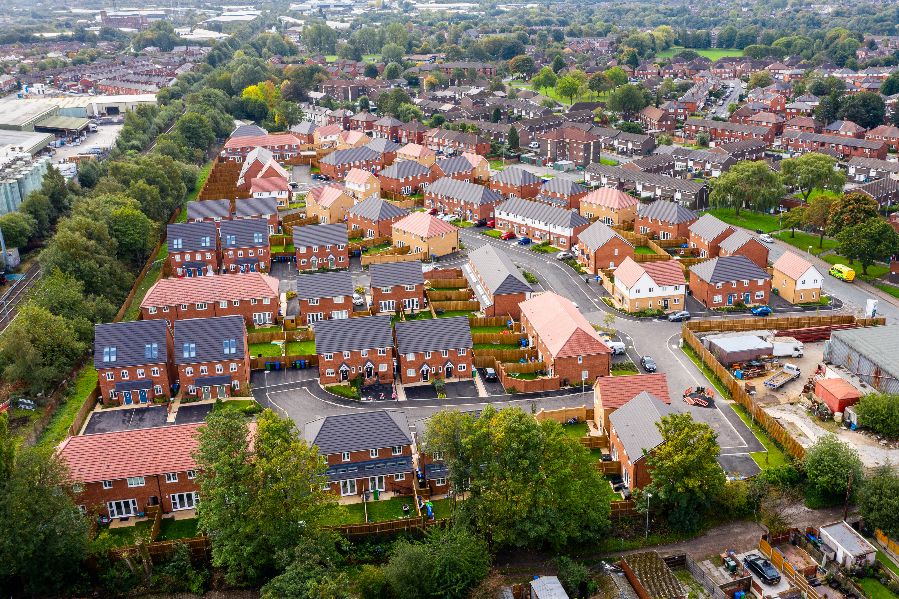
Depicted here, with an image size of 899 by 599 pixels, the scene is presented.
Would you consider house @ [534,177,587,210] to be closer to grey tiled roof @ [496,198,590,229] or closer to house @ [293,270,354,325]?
grey tiled roof @ [496,198,590,229]

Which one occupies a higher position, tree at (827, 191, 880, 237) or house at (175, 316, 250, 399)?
tree at (827, 191, 880, 237)

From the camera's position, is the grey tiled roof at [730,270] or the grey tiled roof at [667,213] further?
the grey tiled roof at [667,213]

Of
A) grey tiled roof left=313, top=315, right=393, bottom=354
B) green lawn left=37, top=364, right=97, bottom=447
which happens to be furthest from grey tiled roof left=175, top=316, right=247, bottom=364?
green lawn left=37, top=364, right=97, bottom=447

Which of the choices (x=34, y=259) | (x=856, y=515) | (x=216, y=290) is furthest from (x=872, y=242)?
(x=34, y=259)

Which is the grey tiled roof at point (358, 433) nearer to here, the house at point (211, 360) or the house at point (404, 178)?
the house at point (211, 360)

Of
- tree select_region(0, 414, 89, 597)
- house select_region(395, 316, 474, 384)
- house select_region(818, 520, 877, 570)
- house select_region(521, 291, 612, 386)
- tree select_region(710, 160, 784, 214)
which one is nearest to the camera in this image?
tree select_region(0, 414, 89, 597)

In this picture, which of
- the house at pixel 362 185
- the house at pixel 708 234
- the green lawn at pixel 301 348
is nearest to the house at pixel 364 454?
the green lawn at pixel 301 348

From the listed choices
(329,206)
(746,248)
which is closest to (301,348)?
(329,206)
